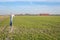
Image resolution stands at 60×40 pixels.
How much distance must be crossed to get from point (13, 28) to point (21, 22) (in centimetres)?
17

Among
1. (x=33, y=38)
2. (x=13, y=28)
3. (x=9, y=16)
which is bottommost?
(x=33, y=38)

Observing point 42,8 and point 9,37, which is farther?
point 42,8

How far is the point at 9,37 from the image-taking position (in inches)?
75.8

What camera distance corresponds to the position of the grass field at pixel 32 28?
1936 millimetres

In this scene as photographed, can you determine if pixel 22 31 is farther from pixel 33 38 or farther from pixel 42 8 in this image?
pixel 42 8

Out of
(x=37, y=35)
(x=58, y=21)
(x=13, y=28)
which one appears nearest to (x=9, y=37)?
(x=13, y=28)

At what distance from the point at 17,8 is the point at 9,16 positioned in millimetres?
194

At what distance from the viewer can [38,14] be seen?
81.4 inches

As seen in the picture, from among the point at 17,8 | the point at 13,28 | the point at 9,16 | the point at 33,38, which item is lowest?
the point at 33,38

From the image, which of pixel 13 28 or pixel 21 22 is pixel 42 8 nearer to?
pixel 21 22

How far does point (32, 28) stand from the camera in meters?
1.99

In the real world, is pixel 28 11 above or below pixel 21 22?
above

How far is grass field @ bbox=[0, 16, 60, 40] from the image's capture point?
194 centimetres

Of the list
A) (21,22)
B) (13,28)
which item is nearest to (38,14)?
(21,22)
